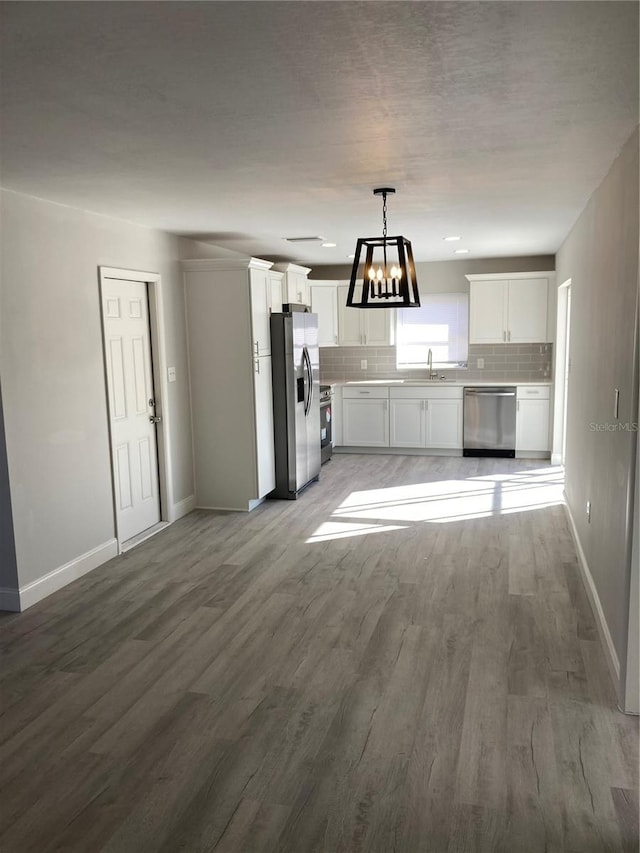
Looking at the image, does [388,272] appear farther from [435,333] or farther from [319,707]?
[435,333]

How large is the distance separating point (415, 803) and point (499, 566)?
2.43m

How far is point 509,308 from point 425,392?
1.44 metres

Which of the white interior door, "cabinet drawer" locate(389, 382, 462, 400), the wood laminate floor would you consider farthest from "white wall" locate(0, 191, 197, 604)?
"cabinet drawer" locate(389, 382, 462, 400)

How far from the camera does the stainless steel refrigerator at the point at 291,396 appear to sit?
6.32 meters

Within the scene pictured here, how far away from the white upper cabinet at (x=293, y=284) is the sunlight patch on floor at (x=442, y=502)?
2327 millimetres

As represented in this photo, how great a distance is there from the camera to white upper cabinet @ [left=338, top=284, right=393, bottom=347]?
342 inches

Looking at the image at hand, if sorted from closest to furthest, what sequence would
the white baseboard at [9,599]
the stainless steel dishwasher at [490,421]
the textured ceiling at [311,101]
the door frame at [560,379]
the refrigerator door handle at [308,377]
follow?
the textured ceiling at [311,101] < the white baseboard at [9,599] < the refrigerator door handle at [308,377] < the door frame at [560,379] < the stainless steel dishwasher at [490,421]

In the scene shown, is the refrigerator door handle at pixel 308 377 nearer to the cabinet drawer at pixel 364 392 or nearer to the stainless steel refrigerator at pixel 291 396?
the stainless steel refrigerator at pixel 291 396

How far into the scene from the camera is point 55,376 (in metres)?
4.23

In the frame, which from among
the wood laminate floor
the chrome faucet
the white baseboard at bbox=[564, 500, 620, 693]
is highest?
the chrome faucet

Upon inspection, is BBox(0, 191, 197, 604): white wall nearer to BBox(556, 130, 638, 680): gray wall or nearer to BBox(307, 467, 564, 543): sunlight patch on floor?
BBox(307, 467, 564, 543): sunlight patch on floor

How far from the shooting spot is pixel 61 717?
288 cm

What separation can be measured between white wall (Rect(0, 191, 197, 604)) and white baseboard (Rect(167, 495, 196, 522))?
2.98ft

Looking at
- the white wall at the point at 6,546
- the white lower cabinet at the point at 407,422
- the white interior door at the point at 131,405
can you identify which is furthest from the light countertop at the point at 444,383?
the white wall at the point at 6,546
